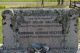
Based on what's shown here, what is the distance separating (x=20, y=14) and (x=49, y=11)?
1.92 ft

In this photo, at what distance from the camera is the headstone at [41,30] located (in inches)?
258

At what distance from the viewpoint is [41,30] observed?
6594mm

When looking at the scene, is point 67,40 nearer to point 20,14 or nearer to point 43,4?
point 20,14

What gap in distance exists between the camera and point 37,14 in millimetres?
6555

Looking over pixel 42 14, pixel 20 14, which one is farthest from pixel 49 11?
pixel 20 14

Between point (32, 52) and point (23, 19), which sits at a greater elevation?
point (23, 19)

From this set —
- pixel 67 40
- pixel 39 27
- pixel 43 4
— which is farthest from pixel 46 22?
pixel 43 4

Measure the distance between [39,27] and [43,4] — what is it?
889 cm

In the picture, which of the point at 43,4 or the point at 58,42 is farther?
the point at 43,4

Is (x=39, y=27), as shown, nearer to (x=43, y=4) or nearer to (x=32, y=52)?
(x=32, y=52)

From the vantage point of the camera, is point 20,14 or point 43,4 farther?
point 43,4

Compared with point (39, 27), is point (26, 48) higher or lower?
lower

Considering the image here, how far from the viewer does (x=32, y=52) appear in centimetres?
664

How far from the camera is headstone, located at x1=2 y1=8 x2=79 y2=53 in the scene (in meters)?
6.56
